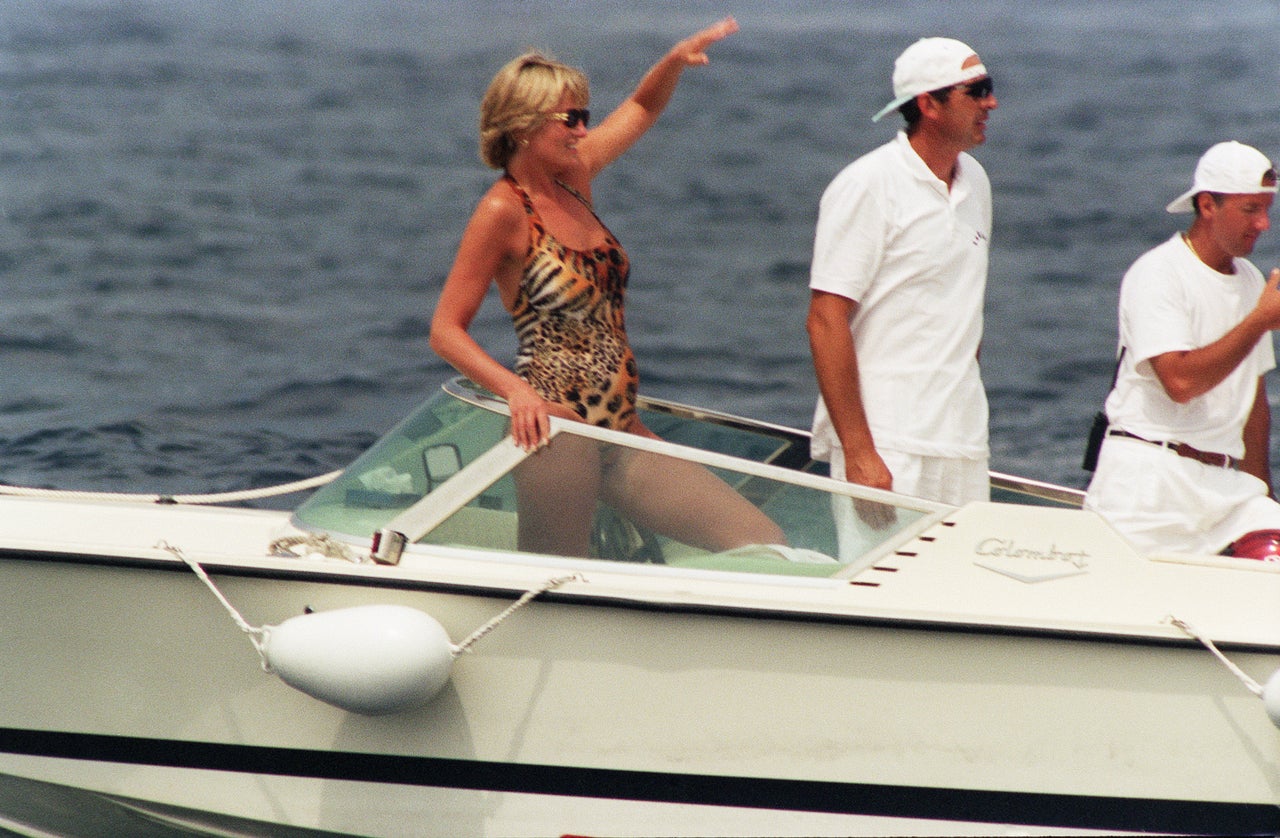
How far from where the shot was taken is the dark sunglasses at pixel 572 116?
3.79m

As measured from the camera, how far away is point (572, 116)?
3809 mm

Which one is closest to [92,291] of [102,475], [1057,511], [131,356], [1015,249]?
[131,356]

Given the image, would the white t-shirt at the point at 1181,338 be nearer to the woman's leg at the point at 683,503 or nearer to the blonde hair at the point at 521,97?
the woman's leg at the point at 683,503

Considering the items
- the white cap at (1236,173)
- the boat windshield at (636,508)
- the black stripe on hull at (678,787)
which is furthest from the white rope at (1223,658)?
the white cap at (1236,173)

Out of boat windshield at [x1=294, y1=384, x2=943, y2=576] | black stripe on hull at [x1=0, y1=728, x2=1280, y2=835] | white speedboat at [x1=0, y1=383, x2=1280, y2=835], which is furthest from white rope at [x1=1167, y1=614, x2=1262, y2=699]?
boat windshield at [x1=294, y1=384, x2=943, y2=576]

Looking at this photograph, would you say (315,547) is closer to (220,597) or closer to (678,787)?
(220,597)

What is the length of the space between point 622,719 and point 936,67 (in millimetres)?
1642

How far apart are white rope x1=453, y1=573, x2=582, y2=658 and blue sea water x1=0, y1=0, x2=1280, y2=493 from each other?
3.69 m

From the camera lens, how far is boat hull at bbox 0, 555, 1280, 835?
11.7 feet

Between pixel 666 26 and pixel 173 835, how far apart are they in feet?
67.7

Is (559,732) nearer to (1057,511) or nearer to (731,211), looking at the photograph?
(1057,511)

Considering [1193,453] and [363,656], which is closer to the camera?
[363,656]

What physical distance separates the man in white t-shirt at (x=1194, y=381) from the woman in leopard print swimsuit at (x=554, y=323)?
3.09 ft

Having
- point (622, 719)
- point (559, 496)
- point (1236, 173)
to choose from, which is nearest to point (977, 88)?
point (1236, 173)
